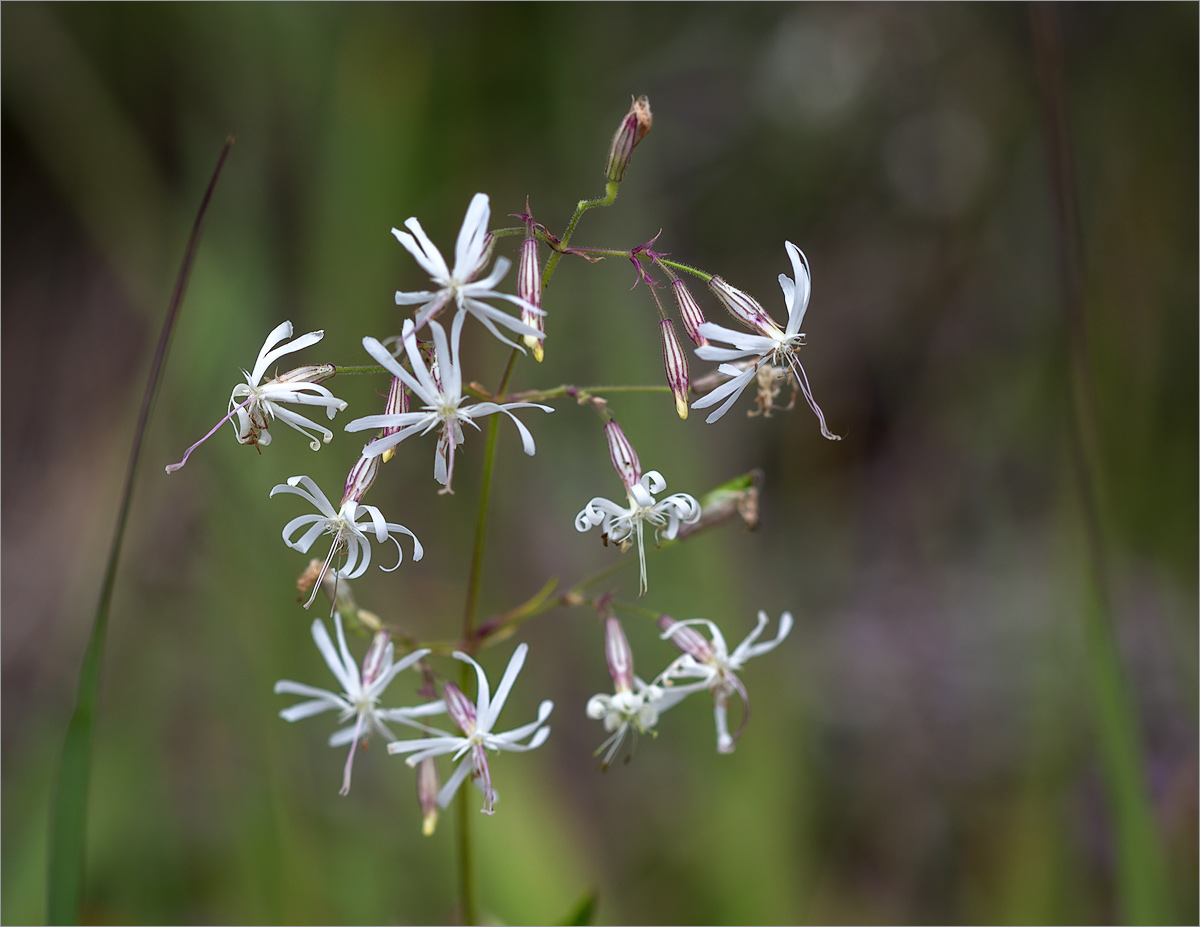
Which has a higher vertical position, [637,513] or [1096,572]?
Answer: [637,513]

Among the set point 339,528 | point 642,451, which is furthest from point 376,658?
point 642,451

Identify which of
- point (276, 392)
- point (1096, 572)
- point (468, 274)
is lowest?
point (1096, 572)

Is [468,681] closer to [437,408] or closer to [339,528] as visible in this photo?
[339,528]

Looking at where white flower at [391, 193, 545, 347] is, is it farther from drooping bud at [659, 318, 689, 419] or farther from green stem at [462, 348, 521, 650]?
drooping bud at [659, 318, 689, 419]

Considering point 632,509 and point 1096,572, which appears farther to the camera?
point 1096,572

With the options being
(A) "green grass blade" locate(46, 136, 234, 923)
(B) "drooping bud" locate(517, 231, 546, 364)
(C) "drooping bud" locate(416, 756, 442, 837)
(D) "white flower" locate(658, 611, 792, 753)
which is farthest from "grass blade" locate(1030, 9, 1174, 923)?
(A) "green grass blade" locate(46, 136, 234, 923)

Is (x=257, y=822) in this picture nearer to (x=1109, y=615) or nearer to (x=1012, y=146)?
(x=1109, y=615)

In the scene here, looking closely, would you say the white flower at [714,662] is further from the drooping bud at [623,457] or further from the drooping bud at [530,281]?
the drooping bud at [530,281]
